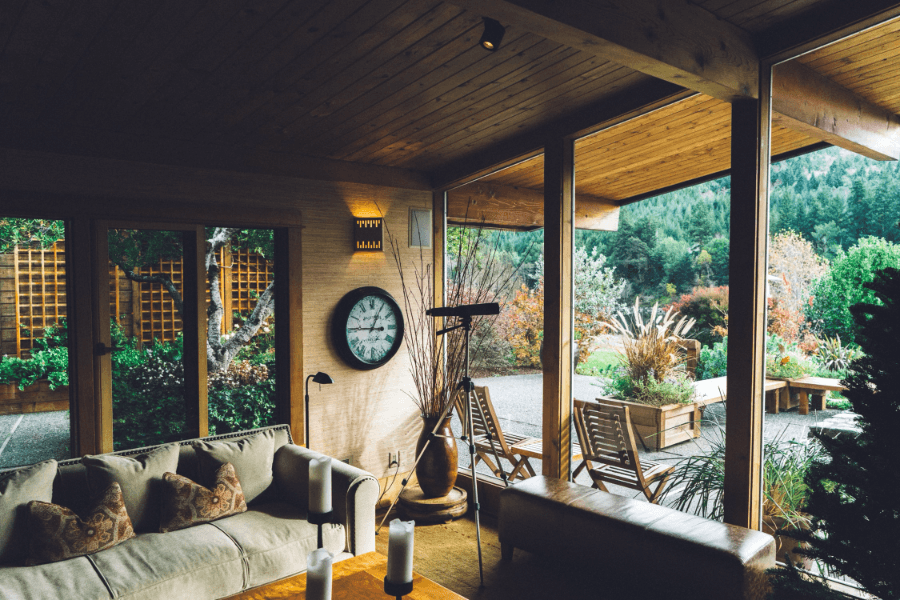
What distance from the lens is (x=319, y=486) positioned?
208 centimetres

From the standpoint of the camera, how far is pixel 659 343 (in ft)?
10.5

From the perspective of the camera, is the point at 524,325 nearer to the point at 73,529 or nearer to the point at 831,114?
the point at 831,114

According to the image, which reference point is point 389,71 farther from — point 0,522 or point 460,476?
point 460,476

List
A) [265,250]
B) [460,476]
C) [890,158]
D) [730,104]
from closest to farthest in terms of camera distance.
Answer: [890,158], [730,104], [265,250], [460,476]

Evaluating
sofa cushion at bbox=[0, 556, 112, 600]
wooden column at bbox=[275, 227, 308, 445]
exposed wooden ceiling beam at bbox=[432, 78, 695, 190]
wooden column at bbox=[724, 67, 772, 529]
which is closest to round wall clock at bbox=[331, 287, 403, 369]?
wooden column at bbox=[275, 227, 308, 445]

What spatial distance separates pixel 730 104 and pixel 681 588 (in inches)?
91.8

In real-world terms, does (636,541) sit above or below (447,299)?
below

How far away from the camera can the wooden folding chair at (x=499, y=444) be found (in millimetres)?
4125

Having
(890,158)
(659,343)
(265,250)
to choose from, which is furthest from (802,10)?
(265,250)

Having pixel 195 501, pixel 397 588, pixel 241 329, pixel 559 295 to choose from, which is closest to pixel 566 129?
pixel 559 295

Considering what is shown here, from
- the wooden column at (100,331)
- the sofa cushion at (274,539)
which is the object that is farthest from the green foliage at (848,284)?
the wooden column at (100,331)

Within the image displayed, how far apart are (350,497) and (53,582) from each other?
131cm

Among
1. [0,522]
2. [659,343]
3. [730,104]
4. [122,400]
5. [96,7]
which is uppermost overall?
[96,7]

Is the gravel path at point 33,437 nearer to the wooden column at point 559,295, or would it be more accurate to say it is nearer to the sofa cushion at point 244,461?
the sofa cushion at point 244,461
